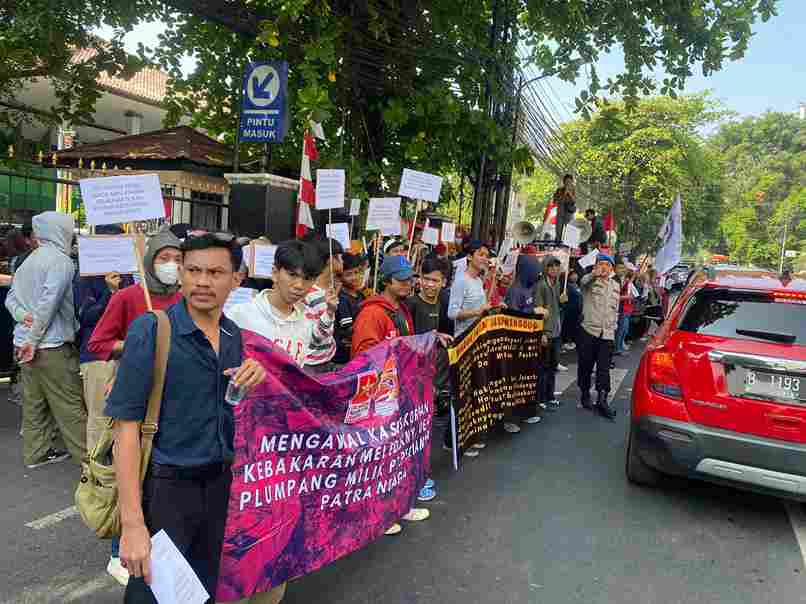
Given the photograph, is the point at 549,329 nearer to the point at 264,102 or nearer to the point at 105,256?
the point at 264,102

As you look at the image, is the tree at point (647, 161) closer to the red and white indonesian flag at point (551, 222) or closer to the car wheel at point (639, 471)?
the red and white indonesian flag at point (551, 222)

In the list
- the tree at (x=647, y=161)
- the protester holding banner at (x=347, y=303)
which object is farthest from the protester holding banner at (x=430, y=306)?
the tree at (x=647, y=161)

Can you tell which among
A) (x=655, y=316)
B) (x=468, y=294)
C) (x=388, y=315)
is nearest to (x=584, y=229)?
(x=655, y=316)

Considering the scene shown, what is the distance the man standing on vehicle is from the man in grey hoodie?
517 centimetres

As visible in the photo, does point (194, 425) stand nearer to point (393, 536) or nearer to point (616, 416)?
point (393, 536)

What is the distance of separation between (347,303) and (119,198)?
6.93 feet

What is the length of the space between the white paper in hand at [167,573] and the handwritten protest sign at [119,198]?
1999mm

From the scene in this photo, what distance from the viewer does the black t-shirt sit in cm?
481

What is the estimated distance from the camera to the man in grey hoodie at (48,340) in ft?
14.7

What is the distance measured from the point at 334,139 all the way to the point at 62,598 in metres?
8.44

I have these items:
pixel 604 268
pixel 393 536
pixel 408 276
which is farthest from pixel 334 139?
pixel 393 536

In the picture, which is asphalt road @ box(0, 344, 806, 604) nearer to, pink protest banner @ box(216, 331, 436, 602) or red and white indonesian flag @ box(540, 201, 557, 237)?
pink protest banner @ box(216, 331, 436, 602)

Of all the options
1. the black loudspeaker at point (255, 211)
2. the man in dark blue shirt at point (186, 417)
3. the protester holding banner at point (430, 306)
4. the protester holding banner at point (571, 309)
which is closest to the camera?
the man in dark blue shirt at point (186, 417)

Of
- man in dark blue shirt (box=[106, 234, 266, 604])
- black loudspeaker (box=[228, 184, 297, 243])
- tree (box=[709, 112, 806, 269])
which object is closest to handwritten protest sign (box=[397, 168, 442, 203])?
black loudspeaker (box=[228, 184, 297, 243])
